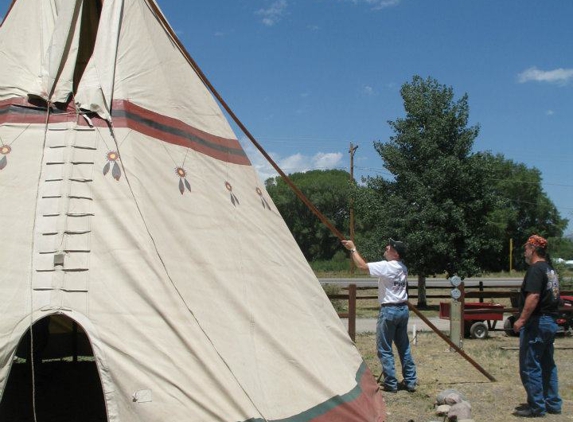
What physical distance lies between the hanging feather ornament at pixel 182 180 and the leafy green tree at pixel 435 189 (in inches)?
541

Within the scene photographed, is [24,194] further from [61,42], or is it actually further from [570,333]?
[570,333]

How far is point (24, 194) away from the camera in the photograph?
15.3 feet

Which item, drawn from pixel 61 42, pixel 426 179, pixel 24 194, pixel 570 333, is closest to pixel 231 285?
pixel 24 194

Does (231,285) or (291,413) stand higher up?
(231,285)

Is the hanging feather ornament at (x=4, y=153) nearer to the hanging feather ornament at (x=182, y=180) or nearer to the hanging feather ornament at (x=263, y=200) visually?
the hanging feather ornament at (x=182, y=180)

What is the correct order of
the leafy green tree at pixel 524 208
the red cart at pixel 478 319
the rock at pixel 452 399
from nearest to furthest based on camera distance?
the rock at pixel 452 399, the red cart at pixel 478 319, the leafy green tree at pixel 524 208

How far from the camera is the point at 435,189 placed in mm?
18594

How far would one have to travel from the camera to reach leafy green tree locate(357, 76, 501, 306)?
18.4m

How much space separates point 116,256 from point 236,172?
1.84m

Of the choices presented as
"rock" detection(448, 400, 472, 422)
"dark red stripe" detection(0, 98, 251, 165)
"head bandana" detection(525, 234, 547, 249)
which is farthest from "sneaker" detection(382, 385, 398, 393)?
"dark red stripe" detection(0, 98, 251, 165)

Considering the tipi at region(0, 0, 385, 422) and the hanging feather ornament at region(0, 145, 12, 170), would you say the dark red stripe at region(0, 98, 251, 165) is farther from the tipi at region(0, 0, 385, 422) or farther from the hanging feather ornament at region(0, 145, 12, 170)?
the hanging feather ornament at region(0, 145, 12, 170)

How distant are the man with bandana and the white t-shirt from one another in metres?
1.29

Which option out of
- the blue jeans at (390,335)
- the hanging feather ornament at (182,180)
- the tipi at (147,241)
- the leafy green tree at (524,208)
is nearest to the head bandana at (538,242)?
the blue jeans at (390,335)

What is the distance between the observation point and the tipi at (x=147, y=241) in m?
4.18
